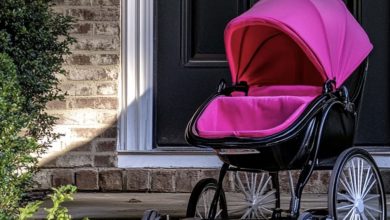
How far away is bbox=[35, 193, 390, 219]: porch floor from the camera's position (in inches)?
213

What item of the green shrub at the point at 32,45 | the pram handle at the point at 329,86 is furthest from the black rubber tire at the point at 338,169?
the green shrub at the point at 32,45

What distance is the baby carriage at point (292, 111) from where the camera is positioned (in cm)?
414

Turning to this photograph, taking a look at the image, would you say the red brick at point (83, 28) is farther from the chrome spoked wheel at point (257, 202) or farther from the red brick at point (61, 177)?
the chrome spoked wheel at point (257, 202)

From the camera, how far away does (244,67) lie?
4969mm

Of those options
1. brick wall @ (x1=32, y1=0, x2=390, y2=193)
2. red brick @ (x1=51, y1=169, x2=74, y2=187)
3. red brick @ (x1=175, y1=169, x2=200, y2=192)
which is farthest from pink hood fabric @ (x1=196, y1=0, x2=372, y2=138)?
red brick @ (x1=51, y1=169, x2=74, y2=187)

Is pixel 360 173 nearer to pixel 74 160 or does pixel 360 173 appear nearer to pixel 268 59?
pixel 268 59

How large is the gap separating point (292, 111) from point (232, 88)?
548 millimetres

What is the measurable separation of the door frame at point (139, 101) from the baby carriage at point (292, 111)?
51.9 inches

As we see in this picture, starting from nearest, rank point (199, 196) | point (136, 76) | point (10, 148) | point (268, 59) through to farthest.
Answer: point (10, 148) → point (199, 196) → point (268, 59) → point (136, 76)

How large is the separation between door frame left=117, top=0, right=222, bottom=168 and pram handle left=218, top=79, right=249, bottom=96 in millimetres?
1530

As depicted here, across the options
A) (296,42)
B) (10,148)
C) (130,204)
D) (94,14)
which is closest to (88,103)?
(94,14)

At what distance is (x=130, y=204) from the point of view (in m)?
5.79

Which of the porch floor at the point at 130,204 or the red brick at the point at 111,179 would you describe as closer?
the porch floor at the point at 130,204

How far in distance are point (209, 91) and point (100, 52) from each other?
2.89 feet
